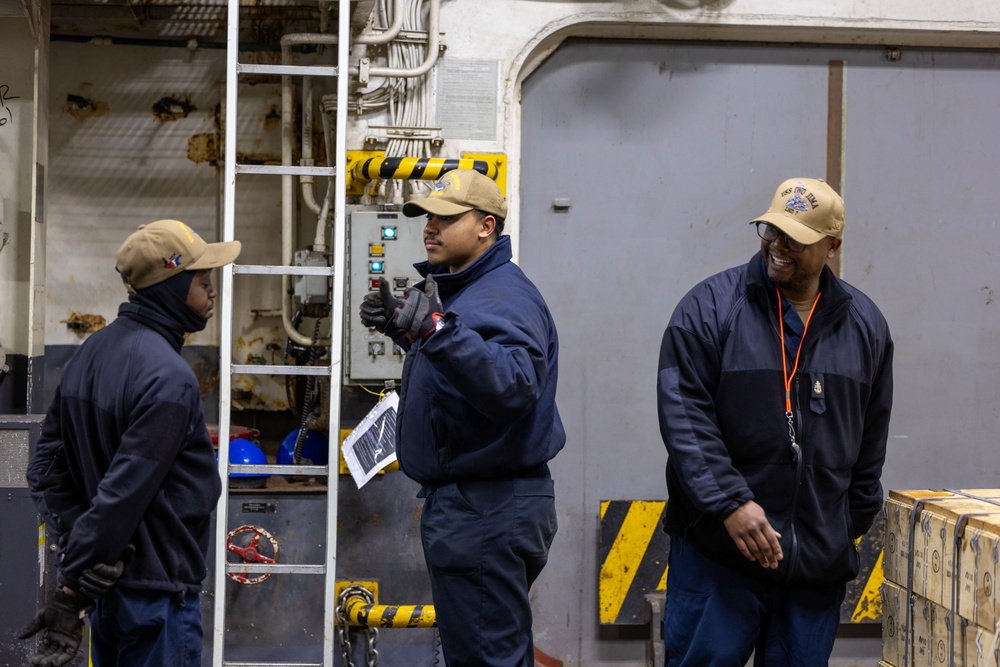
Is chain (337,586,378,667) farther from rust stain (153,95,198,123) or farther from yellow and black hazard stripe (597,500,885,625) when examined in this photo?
rust stain (153,95,198,123)

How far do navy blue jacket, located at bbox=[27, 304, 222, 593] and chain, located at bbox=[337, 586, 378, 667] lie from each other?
1.69 m

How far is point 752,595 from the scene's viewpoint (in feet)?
9.36

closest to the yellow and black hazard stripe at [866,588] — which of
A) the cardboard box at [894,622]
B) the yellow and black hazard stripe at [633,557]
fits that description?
the yellow and black hazard stripe at [633,557]

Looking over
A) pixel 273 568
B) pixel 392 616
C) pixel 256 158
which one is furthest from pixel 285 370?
pixel 256 158

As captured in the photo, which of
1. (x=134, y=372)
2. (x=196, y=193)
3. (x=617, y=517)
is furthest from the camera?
(x=196, y=193)

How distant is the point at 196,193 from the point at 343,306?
1.18m

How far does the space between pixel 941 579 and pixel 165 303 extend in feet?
7.05

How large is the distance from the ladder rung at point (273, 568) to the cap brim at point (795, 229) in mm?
2268

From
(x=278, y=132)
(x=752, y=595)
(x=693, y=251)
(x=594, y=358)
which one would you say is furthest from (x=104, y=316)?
(x=752, y=595)

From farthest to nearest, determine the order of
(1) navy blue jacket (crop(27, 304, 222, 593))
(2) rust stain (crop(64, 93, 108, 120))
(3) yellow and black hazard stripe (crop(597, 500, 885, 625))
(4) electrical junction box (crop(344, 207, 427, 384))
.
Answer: (2) rust stain (crop(64, 93, 108, 120)) → (3) yellow and black hazard stripe (crop(597, 500, 885, 625)) → (4) electrical junction box (crop(344, 207, 427, 384)) → (1) navy blue jacket (crop(27, 304, 222, 593))

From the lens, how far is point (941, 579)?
2.69m

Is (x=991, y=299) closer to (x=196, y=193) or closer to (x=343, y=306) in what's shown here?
(x=343, y=306)

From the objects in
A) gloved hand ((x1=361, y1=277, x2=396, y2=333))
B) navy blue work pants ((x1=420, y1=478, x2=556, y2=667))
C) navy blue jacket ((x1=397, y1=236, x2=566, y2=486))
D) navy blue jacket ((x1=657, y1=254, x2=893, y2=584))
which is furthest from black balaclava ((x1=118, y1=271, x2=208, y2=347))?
navy blue jacket ((x1=657, y1=254, x2=893, y2=584))

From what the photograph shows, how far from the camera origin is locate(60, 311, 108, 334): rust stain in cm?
493
